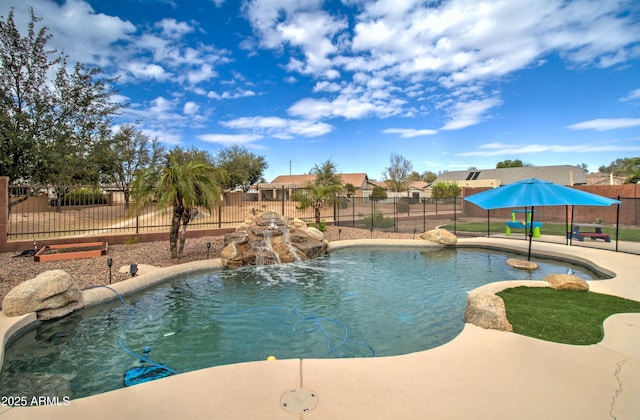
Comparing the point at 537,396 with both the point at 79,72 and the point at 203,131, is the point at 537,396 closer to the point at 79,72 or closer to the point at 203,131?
the point at 79,72

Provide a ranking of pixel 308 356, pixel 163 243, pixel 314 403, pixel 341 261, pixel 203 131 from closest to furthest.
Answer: pixel 314 403 → pixel 308 356 → pixel 341 261 → pixel 163 243 → pixel 203 131

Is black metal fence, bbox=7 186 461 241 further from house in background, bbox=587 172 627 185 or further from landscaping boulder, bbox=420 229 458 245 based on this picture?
house in background, bbox=587 172 627 185

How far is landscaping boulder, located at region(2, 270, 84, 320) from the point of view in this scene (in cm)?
473

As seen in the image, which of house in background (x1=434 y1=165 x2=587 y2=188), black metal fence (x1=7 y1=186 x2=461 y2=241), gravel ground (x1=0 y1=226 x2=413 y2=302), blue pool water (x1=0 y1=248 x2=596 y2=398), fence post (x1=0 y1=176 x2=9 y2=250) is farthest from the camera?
house in background (x1=434 y1=165 x2=587 y2=188)

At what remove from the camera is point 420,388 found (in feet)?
9.16

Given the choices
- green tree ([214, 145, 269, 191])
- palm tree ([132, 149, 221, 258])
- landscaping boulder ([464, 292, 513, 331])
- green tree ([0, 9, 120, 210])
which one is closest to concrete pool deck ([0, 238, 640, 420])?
landscaping boulder ([464, 292, 513, 331])

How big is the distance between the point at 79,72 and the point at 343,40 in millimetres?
11160

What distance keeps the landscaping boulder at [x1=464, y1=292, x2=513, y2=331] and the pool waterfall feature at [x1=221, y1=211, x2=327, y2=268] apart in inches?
248

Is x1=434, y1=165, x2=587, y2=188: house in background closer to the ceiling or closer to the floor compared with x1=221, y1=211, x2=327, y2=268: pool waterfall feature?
closer to the ceiling

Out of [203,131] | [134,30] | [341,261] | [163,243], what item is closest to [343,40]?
[134,30]

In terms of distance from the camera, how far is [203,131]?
3362 cm

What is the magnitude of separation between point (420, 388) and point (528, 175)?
4995cm

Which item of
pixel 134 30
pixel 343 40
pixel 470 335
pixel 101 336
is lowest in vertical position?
pixel 101 336

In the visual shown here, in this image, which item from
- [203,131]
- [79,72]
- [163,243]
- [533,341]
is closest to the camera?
[533,341]
